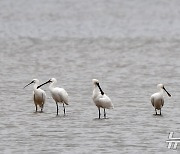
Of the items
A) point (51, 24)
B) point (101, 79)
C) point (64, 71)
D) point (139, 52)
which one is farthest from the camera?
point (51, 24)

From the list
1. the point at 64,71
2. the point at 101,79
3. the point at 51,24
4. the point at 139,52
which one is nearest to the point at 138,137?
the point at 101,79

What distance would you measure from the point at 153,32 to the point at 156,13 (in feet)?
70.6

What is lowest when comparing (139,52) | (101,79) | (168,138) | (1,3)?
(168,138)

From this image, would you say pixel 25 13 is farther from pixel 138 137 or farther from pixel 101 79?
pixel 138 137

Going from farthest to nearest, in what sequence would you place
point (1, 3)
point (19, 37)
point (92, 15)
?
point (1, 3), point (92, 15), point (19, 37)

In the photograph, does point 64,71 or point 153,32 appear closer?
point 64,71

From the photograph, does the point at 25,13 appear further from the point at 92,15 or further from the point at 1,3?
the point at 1,3

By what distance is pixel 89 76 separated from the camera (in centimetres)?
2914

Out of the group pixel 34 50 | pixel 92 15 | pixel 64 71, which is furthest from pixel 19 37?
pixel 92 15

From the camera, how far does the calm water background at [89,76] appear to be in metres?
17.0

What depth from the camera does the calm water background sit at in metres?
17.0

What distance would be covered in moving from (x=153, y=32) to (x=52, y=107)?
3216cm

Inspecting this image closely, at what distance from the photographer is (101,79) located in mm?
28328

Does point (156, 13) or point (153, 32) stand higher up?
point (156, 13)
